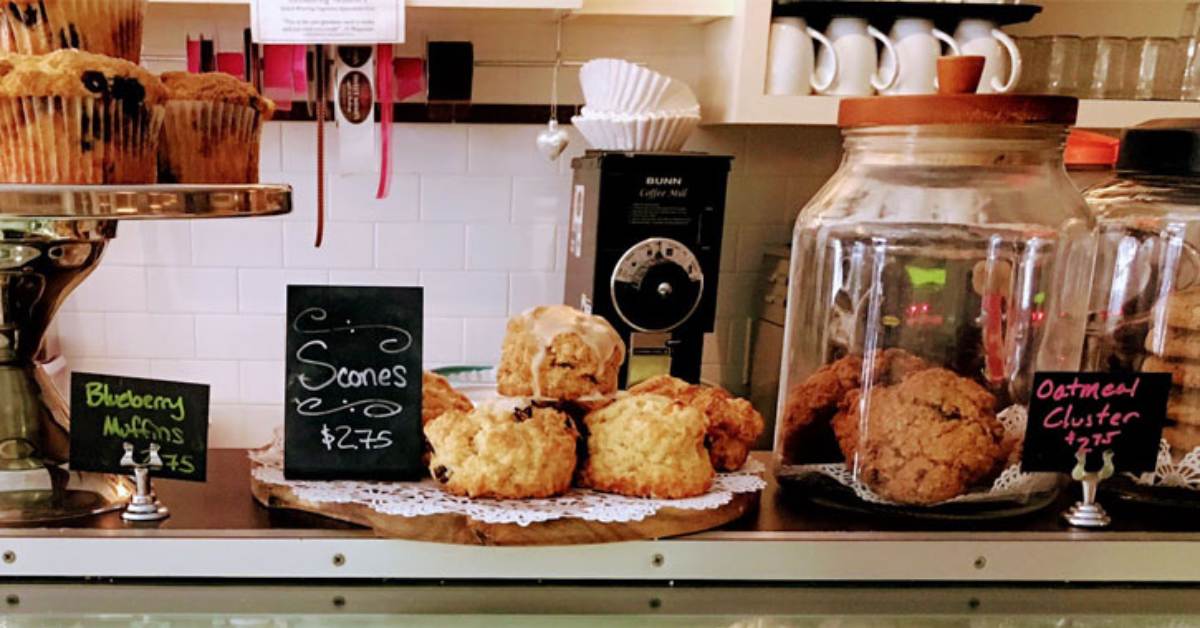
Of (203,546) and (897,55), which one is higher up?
(897,55)

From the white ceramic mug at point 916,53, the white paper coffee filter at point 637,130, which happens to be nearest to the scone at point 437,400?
the white paper coffee filter at point 637,130

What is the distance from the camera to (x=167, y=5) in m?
1.84

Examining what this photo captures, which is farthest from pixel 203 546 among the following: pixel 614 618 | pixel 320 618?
pixel 614 618

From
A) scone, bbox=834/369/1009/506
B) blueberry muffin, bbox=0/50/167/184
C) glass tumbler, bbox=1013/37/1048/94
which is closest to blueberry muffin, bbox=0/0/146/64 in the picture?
blueberry muffin, bbox=0/50/167/184

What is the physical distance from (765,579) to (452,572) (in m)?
0.29

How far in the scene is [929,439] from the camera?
858 mm

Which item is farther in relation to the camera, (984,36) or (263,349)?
(263,349)

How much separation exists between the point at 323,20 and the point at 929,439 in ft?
4.77

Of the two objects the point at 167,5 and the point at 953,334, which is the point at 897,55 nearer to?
the point at 953,334

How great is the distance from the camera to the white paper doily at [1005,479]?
90 centimetres

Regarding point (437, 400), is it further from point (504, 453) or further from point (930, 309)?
point (930, 309)

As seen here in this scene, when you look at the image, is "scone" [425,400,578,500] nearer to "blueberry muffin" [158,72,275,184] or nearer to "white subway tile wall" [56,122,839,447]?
"blueberry muffin" [158,72,275,184]

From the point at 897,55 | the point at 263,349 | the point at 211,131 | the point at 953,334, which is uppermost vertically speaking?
the point at 897,55

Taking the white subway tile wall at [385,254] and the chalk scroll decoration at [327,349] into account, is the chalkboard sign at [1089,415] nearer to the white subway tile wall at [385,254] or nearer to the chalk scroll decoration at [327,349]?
the chalk scroll decoration at [327,349]
